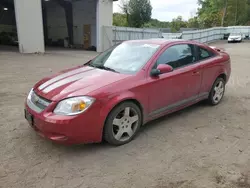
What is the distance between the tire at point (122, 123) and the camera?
3.15m

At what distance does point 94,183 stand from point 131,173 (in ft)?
1.51

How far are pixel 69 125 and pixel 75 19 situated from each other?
2290 cm

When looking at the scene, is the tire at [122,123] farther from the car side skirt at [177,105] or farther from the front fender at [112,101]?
the car side skirt at [177,105]

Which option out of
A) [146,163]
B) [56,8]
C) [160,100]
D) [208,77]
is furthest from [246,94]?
[56,8]

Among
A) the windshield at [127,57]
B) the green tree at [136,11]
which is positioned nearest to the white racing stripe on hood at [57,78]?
the windshield at [127,57]

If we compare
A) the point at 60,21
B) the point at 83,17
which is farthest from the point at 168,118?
the point at 60,21

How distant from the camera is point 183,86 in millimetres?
4129

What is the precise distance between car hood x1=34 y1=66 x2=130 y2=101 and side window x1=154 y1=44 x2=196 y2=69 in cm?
89

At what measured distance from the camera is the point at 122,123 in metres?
3.31

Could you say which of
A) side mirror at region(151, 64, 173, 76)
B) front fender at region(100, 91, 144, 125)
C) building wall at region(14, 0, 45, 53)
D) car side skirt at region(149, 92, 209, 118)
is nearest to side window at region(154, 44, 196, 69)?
side mirror at region(151, 64, 173, 76)

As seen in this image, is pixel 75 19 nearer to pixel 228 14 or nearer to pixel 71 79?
pixel 71 79

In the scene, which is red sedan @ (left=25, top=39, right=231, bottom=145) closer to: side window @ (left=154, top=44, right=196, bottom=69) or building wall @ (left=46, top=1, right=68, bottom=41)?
side window @ (left=154, top=44, right=196, bottom=69)

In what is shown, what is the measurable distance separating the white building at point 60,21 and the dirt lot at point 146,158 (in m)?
A: 12.3

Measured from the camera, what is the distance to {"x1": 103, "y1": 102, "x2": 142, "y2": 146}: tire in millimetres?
3151
